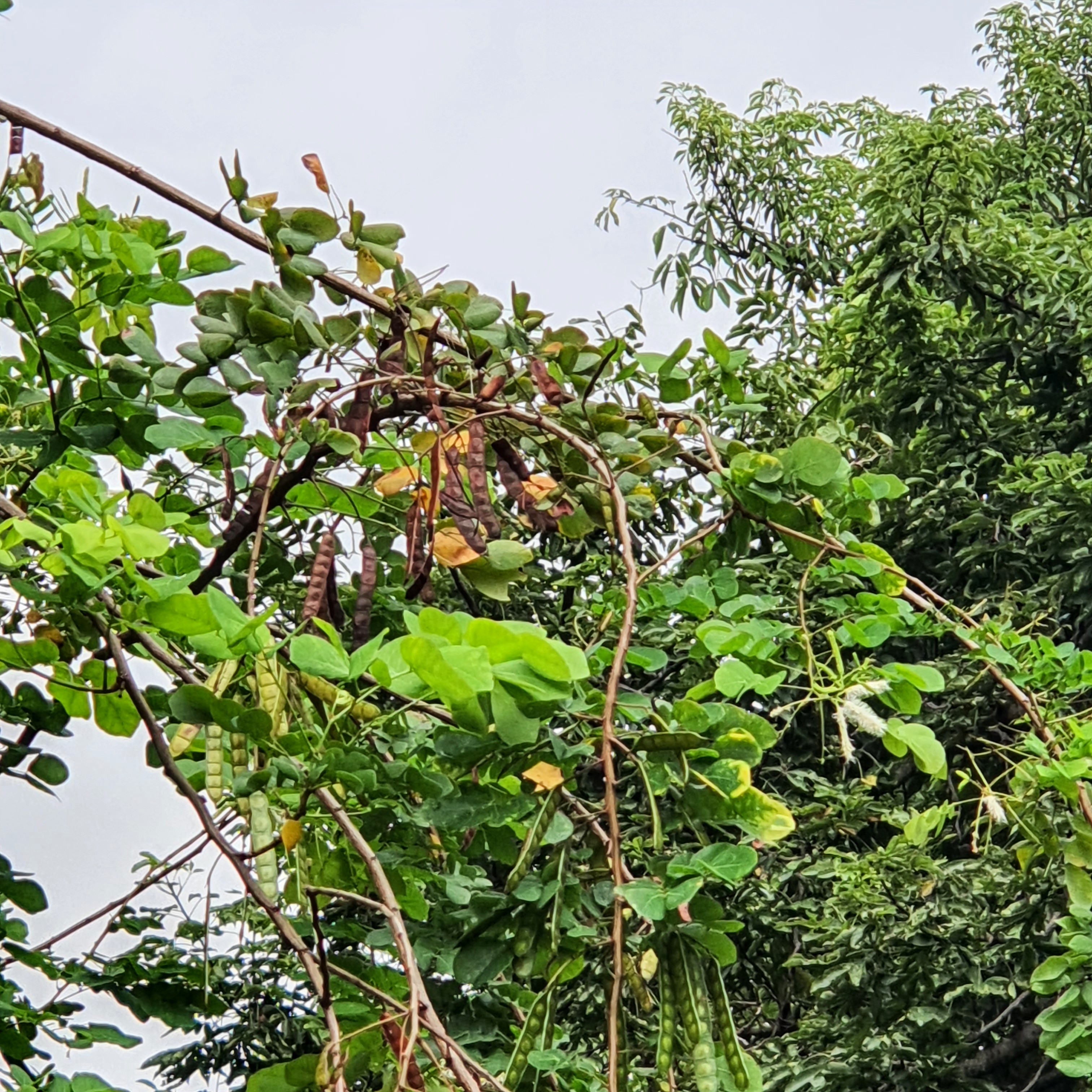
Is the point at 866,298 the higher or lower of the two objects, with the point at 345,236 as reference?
higher

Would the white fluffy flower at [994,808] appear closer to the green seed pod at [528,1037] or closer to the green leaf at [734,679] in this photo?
the green leaf at [734,679]

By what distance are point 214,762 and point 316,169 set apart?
495mm

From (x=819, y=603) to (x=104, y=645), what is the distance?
0.60m

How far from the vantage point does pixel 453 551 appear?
1150 millimetres

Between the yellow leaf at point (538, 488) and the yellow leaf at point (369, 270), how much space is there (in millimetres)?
216

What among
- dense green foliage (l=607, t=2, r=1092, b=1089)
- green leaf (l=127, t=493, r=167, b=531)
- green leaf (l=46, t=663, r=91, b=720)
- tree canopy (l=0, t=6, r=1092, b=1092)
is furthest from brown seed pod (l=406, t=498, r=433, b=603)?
dense green foliage (l=607, t=2, r=1092, b=1089)

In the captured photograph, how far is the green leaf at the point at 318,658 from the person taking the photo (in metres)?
0.86

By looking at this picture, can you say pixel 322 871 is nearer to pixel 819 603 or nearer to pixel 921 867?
pixel 819 603

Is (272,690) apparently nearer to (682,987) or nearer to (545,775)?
(545,775)

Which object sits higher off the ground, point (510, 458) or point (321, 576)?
point (510, 458)

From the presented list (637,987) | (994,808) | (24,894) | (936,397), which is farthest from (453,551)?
(936,397)

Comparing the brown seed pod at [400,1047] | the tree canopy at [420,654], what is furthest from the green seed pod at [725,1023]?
the brown seed pod at [400,1047]

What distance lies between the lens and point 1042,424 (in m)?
4.61

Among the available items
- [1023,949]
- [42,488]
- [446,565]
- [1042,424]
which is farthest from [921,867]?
[42,488]
